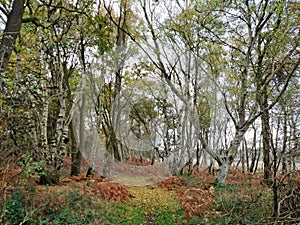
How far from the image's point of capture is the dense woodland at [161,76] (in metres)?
7.14

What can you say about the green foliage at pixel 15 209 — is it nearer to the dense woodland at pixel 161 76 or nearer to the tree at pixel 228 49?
the dense woodland at pixel 161 76

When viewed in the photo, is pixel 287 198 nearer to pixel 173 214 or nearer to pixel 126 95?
pixel 173 214

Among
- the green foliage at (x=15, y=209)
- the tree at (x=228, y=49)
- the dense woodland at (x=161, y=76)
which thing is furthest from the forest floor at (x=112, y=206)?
the tree at (x=228, y=49)

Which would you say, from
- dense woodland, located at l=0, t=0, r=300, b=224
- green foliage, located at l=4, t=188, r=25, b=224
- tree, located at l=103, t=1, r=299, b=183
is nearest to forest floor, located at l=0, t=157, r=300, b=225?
green foliage, located at l=4, t=188, r=25, b=224

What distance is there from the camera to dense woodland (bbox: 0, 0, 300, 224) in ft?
23.4

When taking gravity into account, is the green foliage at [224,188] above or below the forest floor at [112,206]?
above

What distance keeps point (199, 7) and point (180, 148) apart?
5.43m

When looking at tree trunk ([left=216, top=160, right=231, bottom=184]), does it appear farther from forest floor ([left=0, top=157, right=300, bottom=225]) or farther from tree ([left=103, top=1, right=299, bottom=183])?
forest floor ([left=0, top=157, right=300, bottom=225])

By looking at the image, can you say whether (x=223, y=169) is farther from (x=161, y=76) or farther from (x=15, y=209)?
(x=15, y=209)

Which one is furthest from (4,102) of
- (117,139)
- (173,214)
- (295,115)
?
(295,115)

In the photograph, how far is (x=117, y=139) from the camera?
369 inches

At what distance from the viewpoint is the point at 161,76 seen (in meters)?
9.80

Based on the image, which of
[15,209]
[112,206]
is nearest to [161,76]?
[112,206]

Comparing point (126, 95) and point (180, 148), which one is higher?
point (126, 95)
